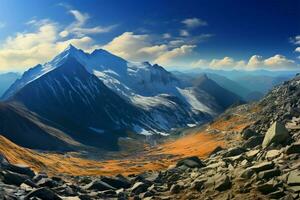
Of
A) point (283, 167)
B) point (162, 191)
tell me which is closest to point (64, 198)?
point (162, 191)

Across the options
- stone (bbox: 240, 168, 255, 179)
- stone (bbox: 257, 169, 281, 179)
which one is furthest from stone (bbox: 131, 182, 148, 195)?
stone (bbox: 257, 169, 281, 179)

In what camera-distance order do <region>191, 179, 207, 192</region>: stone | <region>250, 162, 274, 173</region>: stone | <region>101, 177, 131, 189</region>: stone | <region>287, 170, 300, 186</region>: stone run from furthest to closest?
<region>101, 177, 131, 189</region>: stone
<region>191, 179, 207, 192</region>: stone
<region>250, 162, 274, 173</region>: stone
<region>287, 170, 300, 186</region>: stone

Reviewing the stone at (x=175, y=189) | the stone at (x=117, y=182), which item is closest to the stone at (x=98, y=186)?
the stone at (x=117, y=182)

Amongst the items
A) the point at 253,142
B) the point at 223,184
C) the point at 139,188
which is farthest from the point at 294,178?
the point at 253,142

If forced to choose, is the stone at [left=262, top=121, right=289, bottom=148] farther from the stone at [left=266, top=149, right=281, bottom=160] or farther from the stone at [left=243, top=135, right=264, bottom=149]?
the stone at [left=243, top=135, right=264, bottom=149]

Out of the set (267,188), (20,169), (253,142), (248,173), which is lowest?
(267,188)

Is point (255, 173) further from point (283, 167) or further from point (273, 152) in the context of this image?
point (273, 152)

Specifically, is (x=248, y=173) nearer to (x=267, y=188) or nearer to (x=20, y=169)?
(x=267, y=188)

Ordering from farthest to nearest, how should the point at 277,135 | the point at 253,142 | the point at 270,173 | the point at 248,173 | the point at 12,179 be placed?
the point at 253,142, the point at 277,135, the point at 12,179, the point at 248,173, the point at 270,173
